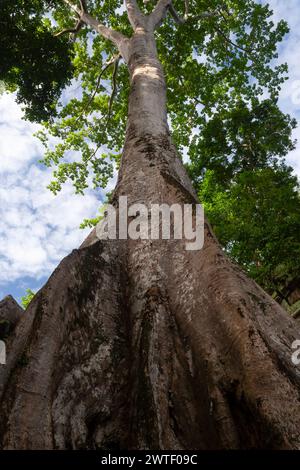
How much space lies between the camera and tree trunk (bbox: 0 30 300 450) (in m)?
1.54

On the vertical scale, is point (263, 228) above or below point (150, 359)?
above

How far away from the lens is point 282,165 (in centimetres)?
1185

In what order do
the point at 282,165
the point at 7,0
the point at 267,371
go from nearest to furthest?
the point at 267,371 < the point at 7,0 < the point at 282,165

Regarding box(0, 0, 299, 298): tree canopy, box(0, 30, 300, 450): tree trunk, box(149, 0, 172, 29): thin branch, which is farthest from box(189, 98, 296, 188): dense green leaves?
box(0, 30, 300, 450): tree trunk

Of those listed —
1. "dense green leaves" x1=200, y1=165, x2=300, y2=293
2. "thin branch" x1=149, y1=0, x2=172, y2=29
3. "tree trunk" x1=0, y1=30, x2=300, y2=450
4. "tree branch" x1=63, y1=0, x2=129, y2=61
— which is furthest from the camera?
"dense green leaves" x1=200, y1=165, x2=300, y2=293

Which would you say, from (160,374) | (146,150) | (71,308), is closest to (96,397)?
(160,374)

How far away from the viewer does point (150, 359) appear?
1789 mm

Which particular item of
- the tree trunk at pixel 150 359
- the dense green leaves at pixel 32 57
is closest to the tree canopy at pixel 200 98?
the dense green leaves at pixel 32 57

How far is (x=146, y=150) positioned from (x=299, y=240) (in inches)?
187

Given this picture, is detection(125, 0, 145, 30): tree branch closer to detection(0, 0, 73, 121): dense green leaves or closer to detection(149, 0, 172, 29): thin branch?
detection(149, 0, 172, 29): thin branch

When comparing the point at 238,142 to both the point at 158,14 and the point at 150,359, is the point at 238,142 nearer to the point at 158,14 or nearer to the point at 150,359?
the point at 158,14

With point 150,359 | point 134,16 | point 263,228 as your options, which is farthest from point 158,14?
point 150,359
